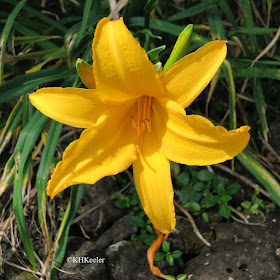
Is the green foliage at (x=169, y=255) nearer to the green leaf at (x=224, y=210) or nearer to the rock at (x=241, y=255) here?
the rock at (x=241, y=255)

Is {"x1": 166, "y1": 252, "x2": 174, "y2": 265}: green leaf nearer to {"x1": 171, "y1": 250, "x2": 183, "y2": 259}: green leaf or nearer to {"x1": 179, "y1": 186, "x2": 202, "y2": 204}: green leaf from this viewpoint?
{"x1": 171, "y1": 250, "x2": 183, "y2": 259}: green leaf

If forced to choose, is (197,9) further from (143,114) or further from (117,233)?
(117,233)

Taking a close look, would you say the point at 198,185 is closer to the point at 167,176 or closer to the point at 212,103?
the point at 212,103

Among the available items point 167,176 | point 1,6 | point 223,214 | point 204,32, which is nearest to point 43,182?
point 167,176

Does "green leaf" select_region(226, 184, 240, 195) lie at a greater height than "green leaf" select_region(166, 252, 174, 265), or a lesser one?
greater

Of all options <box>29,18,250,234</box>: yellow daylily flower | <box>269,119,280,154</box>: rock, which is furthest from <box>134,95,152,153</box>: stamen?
<box>269,119,280,154</box>: rock

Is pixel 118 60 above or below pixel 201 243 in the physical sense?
above
